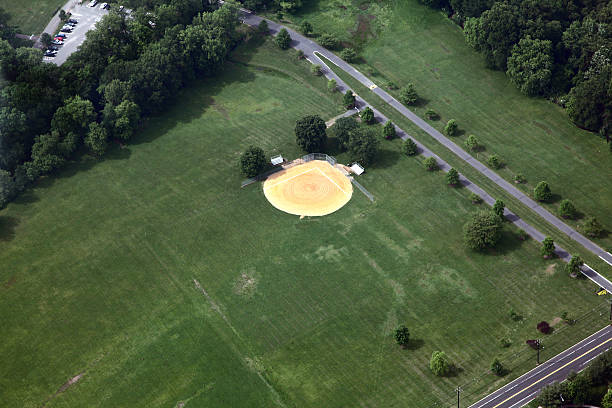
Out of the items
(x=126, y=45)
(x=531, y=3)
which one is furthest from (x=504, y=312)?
(x=126, y=45)

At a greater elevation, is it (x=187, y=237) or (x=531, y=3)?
(x=531, y=3)

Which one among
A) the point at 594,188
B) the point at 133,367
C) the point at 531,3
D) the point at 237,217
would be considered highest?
the point at 531,3

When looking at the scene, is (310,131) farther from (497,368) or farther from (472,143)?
(497,368)

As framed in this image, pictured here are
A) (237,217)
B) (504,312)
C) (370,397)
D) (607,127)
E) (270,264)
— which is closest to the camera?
(370,397)

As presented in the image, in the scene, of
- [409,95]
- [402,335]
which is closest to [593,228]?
[402,335]

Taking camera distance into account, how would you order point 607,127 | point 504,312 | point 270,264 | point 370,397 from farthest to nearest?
point 607,127 → point 270,264 → point 504,312 → point 370,397

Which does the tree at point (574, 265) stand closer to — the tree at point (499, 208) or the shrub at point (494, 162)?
the tree at point (499, 208)

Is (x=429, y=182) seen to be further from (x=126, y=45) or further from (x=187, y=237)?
(x=126, y=45)

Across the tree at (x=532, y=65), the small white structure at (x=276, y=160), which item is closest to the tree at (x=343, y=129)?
the small white structure at (x=276, y=160)
